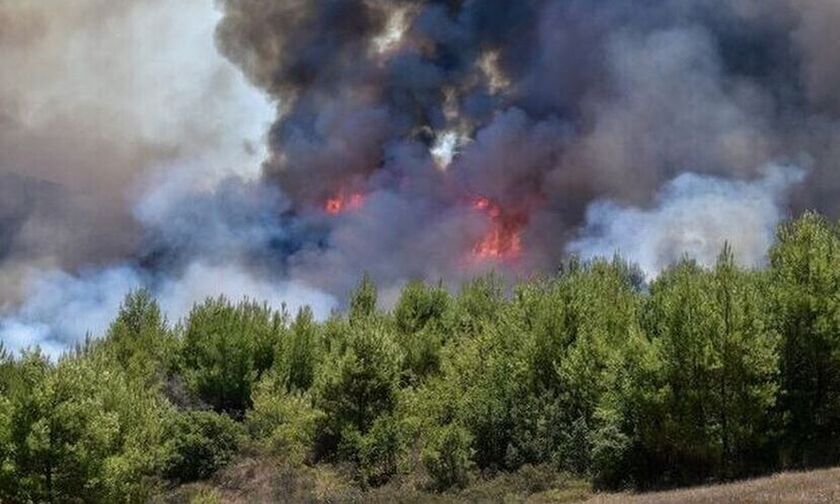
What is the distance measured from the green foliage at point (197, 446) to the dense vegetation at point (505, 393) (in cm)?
13

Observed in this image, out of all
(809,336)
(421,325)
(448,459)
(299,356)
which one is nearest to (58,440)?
(448,459)

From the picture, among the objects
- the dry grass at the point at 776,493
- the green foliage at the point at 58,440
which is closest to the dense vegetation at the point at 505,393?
the green foliage at the point at 58,440

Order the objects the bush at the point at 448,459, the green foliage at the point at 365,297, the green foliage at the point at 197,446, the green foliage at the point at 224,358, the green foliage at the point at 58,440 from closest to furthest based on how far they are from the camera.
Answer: the green foliage at the point at 58,440 < the bush at the point at 448,459 < the green foliage at the point at 197,446 < the green foliage at the point at 224,358 < the green foliage at the point at 365,297

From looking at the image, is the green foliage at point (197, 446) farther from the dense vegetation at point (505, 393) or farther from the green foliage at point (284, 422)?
the green foliage at point (284, 422)

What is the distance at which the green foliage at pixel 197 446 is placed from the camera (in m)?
67.9

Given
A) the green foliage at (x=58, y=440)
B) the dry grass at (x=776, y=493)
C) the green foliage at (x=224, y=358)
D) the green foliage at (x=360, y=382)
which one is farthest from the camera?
the green foliage at (x=224, y=358)

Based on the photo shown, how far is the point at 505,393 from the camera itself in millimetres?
61750

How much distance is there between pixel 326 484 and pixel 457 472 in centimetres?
1080

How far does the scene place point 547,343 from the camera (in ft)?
198

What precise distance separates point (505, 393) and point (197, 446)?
25233 mm

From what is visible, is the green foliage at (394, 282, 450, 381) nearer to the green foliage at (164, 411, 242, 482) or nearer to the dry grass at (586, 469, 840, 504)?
the green foliage at (164, 411, 242, 482)

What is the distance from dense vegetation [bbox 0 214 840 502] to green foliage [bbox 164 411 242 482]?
134 mm

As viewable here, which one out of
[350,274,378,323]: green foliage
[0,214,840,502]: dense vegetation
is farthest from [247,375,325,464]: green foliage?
[350,274,378,323]: green foliage

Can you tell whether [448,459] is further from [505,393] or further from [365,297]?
[365,297]
